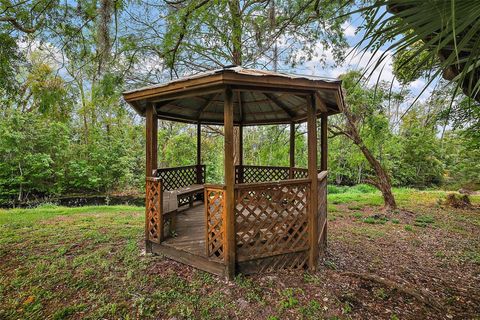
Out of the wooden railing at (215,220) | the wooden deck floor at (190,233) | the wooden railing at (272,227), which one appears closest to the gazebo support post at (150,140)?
the wooden deck floor at (190,233)

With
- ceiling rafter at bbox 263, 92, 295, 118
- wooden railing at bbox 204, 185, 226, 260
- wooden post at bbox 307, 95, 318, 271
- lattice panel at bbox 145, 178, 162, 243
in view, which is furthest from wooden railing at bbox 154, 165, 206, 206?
wooden post at bbox 307, 95, 318, 271


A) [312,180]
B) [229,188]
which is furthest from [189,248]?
[312,180]

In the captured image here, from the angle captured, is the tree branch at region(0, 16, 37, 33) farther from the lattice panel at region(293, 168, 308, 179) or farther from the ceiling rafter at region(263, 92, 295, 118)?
the lattice panel at region(293, 168, 308, 179)

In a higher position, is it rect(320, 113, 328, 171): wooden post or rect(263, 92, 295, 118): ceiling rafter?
rect(263, 92, 295, 118): ceiling rafter

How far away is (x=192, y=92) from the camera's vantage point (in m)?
3.43

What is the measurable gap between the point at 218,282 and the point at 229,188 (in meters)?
1.33

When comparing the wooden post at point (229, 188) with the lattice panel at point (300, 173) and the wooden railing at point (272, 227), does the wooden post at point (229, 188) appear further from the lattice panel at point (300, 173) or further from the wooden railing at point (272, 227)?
the lattice panel at point (300, 173)

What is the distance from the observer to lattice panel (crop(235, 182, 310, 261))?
3396mm

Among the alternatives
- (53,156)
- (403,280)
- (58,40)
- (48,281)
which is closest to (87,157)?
(53,156)

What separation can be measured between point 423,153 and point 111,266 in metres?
19.7

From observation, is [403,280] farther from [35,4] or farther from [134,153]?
[134,153]

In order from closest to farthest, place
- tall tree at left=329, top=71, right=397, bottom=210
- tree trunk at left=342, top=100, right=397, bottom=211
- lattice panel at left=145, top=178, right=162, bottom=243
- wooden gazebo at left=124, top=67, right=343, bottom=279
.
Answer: wooden gazebo at left=124, top=67, right=343, bottom=279
lattice panel at left=145, top=178, right=162, bottom=243
tall tree at left=329, top=71, right=397, bottom=210
tree trunk at left=342, top=100, right=397, bottom=211

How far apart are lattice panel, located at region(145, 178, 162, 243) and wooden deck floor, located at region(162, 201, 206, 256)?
24cm

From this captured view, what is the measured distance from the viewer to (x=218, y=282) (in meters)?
3.31
